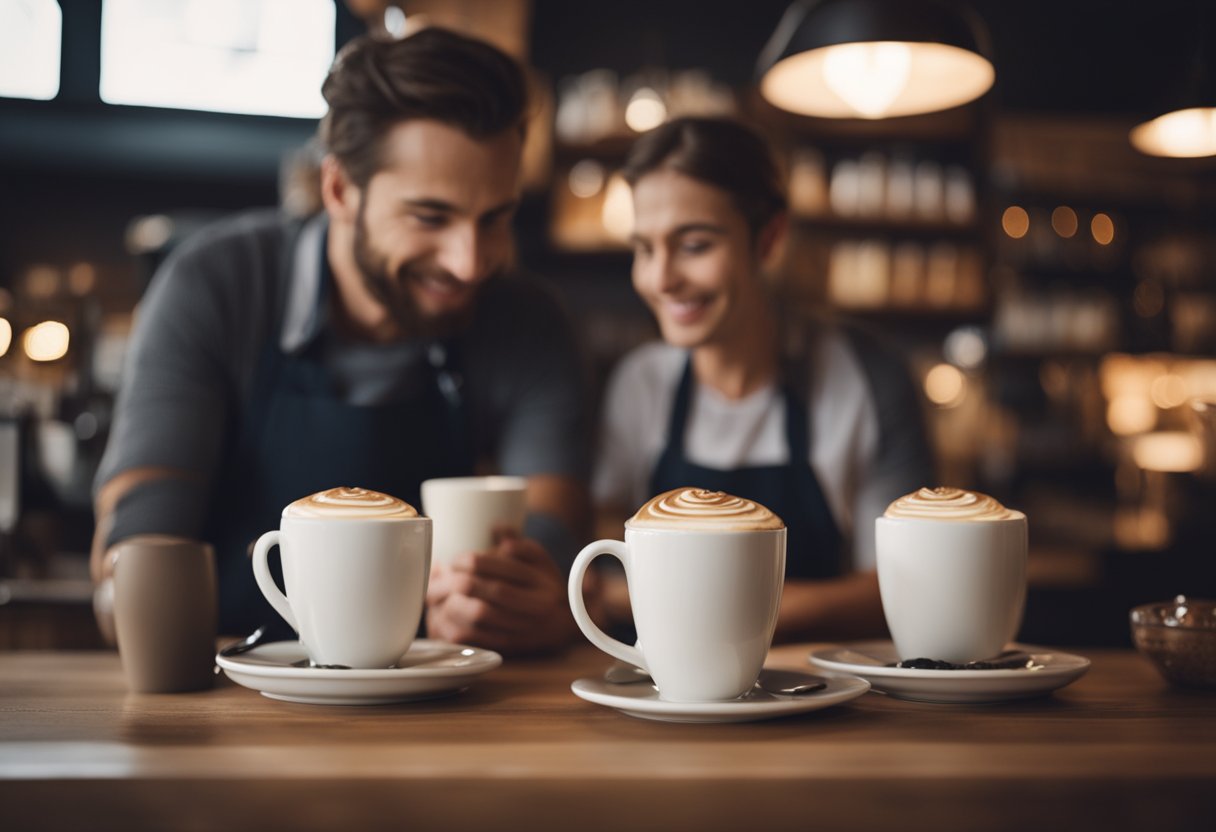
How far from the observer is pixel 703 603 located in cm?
87

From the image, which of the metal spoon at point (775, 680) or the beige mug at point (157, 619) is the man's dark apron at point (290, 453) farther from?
the metal spoon at point (775, 680)

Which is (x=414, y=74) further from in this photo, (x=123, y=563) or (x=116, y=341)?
(x=116, y=341)

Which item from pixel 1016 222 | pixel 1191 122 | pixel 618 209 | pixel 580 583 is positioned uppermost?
pixel 1016 222

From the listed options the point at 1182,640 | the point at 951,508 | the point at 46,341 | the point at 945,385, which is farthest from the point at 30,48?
the point at 1182,640

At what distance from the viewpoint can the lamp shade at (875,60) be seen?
1653 mm

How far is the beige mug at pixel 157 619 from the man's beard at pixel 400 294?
0.74 meters

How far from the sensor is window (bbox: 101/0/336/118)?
463 centimetres

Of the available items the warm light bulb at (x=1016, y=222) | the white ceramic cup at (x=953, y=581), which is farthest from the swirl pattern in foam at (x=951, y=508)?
the warm light bulb at (x=1016, y=222)

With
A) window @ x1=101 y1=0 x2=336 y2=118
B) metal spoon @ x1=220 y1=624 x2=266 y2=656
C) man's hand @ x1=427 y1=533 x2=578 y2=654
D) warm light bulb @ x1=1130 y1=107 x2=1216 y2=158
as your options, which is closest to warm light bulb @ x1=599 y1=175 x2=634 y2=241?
window @ x1=101 y1=0 x2=336 y2=118

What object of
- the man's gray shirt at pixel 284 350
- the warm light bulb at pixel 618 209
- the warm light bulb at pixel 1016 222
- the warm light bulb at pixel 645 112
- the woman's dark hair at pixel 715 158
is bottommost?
the man's gray shirt at pixel 284 350

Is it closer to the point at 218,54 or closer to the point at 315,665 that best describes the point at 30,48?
the point at 218,54

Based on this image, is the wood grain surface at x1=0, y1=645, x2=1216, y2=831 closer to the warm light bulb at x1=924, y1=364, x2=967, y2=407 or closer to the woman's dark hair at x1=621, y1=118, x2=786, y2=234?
the woman's dark hair at x1=621, y1=118, x2=786, y2=234

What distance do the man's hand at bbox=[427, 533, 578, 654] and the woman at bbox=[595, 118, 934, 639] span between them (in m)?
0.59

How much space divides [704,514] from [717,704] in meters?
0.15
